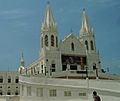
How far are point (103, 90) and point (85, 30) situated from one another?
46202 millimetres

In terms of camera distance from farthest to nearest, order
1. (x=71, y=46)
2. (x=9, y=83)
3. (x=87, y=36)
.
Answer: (x=9, y=83) < (x=87, y=36) < (x=71, y=46)

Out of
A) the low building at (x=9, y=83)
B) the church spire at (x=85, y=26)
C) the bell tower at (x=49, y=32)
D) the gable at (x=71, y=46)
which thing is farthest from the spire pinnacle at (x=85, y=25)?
the low building at (x=9, y=83)

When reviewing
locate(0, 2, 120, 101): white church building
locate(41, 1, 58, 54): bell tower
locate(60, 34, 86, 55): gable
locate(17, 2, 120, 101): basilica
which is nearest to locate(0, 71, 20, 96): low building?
locate(0, 2, 120, 101): white church building

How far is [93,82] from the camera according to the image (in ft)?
106

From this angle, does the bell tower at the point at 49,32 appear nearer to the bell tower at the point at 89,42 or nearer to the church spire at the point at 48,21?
the church spire at the point at 48,21

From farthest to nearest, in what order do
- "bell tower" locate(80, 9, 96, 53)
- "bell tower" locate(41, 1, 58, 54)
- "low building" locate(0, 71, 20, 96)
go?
"low building" locate(0, 71, 20, 96)
"bell tower" locate(80, 9, 96, 53)
"bell tower" locate(41, 1, 58, 54)

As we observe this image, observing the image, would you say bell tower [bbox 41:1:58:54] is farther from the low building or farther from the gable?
the low building

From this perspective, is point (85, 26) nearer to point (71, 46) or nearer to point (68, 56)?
point (71, 46)

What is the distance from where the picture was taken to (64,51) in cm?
7062

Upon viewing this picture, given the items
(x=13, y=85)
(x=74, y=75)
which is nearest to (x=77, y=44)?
(x=74, y=75)

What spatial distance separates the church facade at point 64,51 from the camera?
225ft

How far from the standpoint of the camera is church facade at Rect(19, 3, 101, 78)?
6856cm

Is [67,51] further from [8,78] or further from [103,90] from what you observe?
[103,90]

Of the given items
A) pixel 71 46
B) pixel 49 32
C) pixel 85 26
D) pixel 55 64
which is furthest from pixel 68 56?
pixel 85 26
